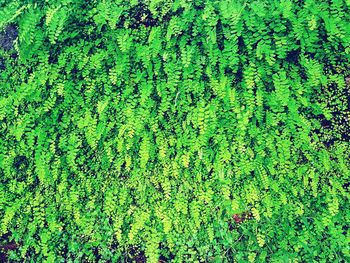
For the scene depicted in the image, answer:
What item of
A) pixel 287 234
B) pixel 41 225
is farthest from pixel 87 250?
pixel 287 234

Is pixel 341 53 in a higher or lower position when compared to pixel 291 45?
lower

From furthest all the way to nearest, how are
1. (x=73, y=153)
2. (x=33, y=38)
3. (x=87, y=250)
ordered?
(x=87, y=250)
(x=73, y=153)
(x=33, y=38)

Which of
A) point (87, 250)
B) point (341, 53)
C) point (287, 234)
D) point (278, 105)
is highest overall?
point (341, 53)

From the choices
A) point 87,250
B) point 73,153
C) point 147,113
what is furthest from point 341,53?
point 87,250

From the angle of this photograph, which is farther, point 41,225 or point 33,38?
point 41,225

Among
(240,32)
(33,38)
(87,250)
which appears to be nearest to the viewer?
(240,32)

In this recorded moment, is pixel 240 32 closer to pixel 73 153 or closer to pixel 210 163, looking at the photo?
pixel 210 163
